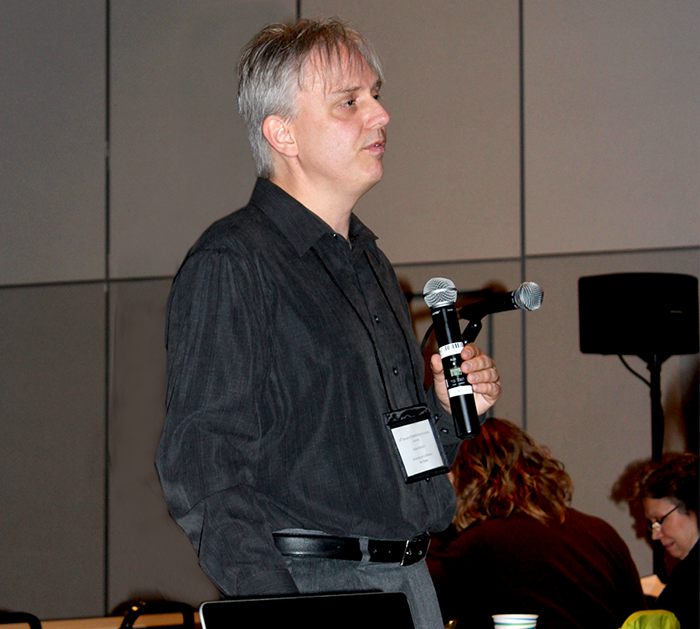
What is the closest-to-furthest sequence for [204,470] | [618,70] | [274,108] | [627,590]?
[204,470] < [274,108] < [627,590] < [618,70]

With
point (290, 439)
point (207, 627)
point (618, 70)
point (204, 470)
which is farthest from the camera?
point (618, 70)

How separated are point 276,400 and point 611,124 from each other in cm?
303

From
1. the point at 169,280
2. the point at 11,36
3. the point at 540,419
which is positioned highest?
the point at 11,36

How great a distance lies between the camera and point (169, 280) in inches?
161

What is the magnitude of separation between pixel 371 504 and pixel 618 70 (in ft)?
10.2

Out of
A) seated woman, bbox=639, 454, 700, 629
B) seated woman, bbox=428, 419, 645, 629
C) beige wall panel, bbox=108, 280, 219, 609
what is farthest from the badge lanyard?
beige wall panel, bbox=108, 280, 219, 609

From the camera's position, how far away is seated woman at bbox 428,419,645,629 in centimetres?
222

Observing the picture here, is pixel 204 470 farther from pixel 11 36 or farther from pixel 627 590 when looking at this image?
pixel 11 36

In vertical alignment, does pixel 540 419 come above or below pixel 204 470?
below

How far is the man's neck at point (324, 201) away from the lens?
51.8 inches

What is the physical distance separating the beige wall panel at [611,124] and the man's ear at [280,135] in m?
2.59

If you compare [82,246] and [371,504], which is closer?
[371,504]

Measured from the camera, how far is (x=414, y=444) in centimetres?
120

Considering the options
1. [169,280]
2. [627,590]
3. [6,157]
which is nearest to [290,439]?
[627,590]
